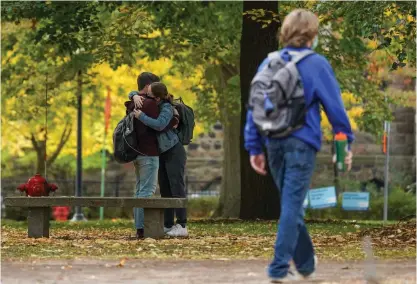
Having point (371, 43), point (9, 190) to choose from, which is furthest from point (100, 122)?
point (371, 43)

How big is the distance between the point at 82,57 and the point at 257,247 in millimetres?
13976

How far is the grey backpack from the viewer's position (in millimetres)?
9336

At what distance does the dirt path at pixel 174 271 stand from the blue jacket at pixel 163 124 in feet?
10.7

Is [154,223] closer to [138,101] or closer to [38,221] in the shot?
[138,101]

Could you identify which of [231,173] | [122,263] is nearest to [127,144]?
[122,263]

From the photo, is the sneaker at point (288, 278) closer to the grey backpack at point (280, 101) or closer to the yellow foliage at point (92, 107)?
the grey backpack at point (280, 101)

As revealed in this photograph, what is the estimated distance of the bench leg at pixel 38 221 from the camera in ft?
52.7

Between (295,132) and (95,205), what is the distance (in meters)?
6.54

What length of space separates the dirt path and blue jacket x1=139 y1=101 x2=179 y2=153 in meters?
3.27

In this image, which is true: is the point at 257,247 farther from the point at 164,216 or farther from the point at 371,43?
the point at 371,43

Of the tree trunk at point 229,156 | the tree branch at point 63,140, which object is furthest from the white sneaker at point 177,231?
the tree branch at point 63,140

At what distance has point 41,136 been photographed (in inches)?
1646

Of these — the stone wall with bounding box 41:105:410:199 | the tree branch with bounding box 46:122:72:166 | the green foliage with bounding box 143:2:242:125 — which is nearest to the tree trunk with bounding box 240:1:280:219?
the green foliage with bounding box 143:2:242:125

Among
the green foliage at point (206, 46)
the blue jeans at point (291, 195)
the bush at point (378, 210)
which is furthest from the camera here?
the bush at point (378, 210)
